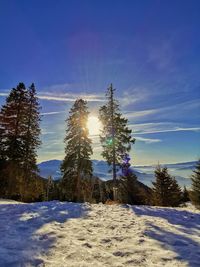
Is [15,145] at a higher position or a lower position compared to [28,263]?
higher

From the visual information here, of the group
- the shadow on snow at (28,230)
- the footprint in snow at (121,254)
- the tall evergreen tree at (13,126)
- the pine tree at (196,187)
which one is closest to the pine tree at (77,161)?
the tall evergreen tree at (13,126)

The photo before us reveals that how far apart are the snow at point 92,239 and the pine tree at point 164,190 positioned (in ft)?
86.5

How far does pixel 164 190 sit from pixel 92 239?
31.8 m

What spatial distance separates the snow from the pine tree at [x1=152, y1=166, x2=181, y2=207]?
86.5ft

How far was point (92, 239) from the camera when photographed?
8031 mm

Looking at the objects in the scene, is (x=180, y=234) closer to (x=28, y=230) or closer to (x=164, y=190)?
(x=28, y=230)

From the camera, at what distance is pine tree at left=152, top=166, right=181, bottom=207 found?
37.8 m

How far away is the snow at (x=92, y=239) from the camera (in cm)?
636

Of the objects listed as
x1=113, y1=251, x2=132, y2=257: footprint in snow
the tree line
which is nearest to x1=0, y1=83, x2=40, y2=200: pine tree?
the tree line

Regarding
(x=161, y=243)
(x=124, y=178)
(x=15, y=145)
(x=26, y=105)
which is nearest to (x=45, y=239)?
(x=161, y=243)

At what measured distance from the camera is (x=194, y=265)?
6.15m

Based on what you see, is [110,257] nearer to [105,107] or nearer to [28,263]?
[28,263]

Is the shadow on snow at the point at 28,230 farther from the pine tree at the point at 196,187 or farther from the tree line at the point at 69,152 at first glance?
the pine tree at the point at 196,187

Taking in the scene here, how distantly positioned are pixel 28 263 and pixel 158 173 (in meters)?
34.5
